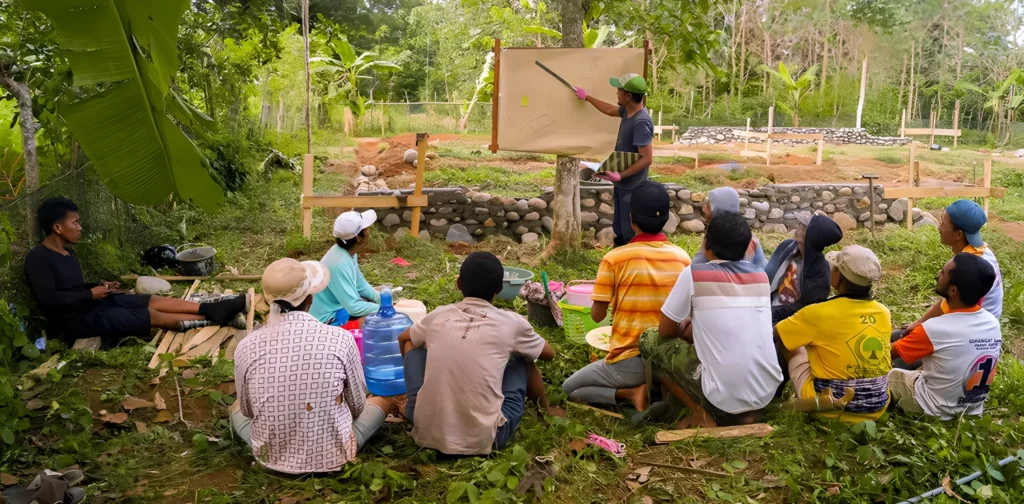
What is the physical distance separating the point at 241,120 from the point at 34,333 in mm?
7420

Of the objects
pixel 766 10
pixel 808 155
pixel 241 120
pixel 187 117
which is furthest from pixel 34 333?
pixel 766 10

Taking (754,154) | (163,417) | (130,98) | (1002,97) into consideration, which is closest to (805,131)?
(754,154)

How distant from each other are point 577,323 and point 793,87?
2261cm

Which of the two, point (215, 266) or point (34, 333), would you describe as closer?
point (34, 333)

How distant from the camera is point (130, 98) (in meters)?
2.90

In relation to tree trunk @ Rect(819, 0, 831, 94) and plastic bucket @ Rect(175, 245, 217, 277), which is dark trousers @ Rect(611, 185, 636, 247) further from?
tree trunk @ Rect(819, 0, 831, 94)

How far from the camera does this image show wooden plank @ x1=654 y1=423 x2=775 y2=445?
367 cm

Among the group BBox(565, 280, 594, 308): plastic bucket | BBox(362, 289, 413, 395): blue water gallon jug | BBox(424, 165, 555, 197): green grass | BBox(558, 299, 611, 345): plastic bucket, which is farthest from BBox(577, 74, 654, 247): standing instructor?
BBox(424, 165, 555, 197): green grass

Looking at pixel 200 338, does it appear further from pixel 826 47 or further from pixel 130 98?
pixel 826 47

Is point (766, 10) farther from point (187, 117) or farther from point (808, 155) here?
point (187, 117)

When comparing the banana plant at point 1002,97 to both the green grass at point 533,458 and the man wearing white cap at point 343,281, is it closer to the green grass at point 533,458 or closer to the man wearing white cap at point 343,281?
the green grass at point 533,458

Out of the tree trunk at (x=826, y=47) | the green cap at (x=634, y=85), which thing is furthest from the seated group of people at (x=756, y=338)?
the tree trunk at (x=826, y=47)

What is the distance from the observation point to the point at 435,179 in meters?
12.4

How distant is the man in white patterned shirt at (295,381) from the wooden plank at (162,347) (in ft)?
6.06
